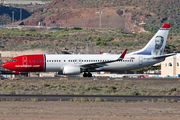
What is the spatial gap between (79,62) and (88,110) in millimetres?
25778

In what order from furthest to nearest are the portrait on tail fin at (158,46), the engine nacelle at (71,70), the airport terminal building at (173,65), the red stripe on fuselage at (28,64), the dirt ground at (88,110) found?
1. the airport terminal building at (173,65)
2. the portrait on tail fin at (158,46)
3. the red stripe on fuselage at (28,64)
4. the engine nacelle at (71,70)
5. the dirt ground at (88,110)

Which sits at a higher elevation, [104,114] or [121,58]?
[121,58]

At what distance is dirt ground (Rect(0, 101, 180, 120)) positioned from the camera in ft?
60.3

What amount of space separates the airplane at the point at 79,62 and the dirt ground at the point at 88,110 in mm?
21873

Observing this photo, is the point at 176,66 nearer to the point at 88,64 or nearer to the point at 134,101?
the point at 88,64

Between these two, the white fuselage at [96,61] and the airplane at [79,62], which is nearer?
the airplane at [79,62]

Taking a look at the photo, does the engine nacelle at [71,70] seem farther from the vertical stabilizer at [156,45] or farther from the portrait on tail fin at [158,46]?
the portrait on tail fin at [158,46]

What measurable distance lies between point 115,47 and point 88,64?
58427mm

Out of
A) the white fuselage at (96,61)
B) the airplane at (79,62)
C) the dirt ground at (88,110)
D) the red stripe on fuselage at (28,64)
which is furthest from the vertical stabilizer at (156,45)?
the dirt ground at (88,110)

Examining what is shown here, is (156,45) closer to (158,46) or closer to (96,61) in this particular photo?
(158,46)

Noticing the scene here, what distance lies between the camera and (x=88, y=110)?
802 inches

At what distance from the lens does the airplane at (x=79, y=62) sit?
44938 mm

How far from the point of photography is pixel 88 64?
45.1m

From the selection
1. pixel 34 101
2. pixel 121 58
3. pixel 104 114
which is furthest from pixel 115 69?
pixel 104 114
